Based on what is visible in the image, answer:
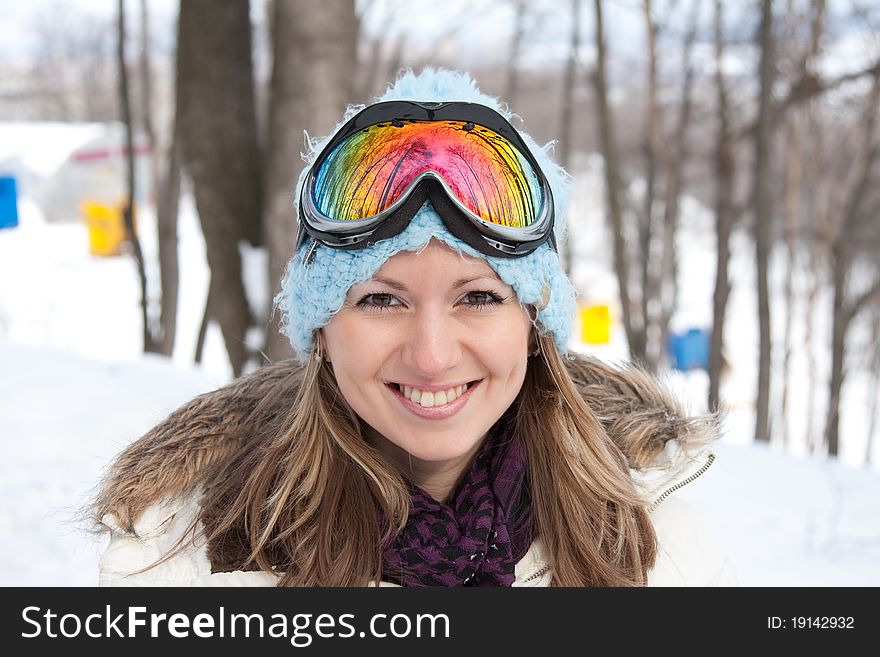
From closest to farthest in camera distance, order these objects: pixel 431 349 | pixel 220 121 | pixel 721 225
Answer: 1. pixel 431 349
2. pixel 220 121
3. pixel 721 225

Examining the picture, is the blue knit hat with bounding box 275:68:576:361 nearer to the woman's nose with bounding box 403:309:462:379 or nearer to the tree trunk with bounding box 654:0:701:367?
the woman's nose with bounding box 403:309:462:379

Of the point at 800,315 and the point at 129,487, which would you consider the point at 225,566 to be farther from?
the point at 800,315

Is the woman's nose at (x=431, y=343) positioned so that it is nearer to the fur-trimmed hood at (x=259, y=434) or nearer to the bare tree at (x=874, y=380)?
the fur-trimmed hood at (x=259, y=434)

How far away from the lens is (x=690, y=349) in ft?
56.6

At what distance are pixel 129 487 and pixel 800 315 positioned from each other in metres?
35.3

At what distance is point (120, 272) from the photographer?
1047 inches

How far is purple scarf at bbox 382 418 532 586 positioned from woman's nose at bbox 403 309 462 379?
13.7 inches

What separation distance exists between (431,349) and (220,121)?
423 centimetres

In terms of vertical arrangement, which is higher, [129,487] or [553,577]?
[129,487]

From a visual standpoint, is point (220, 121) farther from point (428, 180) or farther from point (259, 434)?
point (428, 180)

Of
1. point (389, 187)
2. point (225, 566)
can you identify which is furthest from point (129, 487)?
point (389, 187)

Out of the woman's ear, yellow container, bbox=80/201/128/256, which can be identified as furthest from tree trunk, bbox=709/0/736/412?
yellow container, bbox=80/201/128/256

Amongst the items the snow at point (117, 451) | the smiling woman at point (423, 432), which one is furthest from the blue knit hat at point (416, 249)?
the snow at point (117, 451)

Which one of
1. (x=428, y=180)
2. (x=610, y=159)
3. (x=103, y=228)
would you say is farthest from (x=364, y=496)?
(x=103, y=228)
